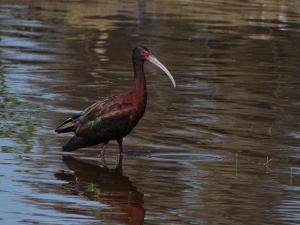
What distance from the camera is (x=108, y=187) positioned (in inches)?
451

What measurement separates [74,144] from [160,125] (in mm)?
2398

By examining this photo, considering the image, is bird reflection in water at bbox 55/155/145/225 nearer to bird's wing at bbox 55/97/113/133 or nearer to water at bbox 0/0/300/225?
water at bbox 0/0/300/225

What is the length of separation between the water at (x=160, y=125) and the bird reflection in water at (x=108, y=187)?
13mm

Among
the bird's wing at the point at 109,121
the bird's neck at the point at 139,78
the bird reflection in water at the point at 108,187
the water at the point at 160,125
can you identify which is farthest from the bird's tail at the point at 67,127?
the bird's neck at the point at 139,78

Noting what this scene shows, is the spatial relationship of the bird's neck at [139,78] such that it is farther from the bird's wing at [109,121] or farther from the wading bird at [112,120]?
the bird's wing at [109,121]

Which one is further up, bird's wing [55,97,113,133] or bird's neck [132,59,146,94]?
bird's neck [132,59,146,94]

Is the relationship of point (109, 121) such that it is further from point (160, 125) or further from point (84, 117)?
point (160, 125)

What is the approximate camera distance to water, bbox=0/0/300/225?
416 inches

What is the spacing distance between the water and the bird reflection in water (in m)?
0.01

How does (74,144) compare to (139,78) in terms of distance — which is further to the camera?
(139,78)

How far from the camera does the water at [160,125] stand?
10.6 metres

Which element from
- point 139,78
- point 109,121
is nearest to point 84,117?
point 109,121

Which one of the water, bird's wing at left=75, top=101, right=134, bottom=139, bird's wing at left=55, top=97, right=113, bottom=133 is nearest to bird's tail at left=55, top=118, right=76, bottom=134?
bird's wing at left=55, top=97, right=113, bottom=133

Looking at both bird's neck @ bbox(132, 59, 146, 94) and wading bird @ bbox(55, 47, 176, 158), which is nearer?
wading bird @ bbox(55, 47, 176, 158)
